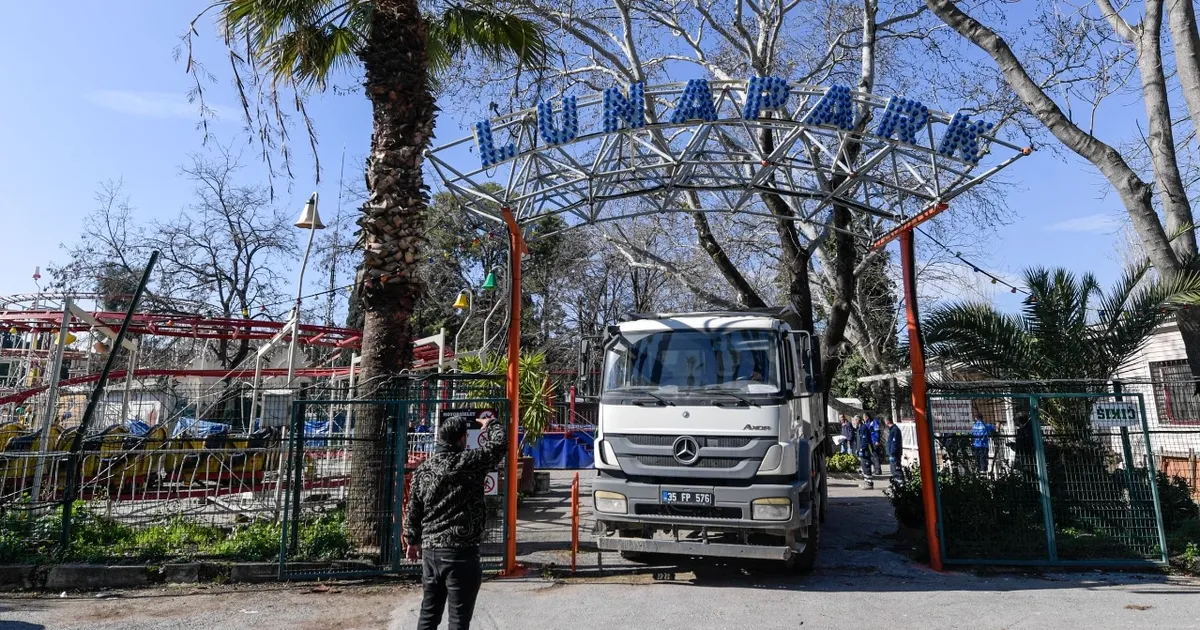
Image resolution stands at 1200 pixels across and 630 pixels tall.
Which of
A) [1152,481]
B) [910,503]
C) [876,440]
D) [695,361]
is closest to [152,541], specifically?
[695,361]

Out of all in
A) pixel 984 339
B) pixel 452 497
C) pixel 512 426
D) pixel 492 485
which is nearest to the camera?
pixel 452 497

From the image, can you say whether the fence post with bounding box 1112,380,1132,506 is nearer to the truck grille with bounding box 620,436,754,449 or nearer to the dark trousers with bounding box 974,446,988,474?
the dark trousers with bounding box 974,446,988,474

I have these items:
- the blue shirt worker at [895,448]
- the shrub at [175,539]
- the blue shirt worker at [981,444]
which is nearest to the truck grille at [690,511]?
the blue shirt worker at [981,444]

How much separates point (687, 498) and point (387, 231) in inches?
184

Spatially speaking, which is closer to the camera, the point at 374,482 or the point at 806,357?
the point at 374,482

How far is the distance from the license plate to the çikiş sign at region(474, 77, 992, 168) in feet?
13.9

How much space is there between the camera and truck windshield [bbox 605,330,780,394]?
7.83 meters

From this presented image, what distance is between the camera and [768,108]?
852 cm

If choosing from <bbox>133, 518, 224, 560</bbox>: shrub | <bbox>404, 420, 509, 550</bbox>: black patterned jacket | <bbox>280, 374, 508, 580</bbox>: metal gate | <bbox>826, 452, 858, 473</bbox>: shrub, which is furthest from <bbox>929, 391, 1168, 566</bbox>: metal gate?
<bbox>826, 452, 858, 473</bbox>: shrub

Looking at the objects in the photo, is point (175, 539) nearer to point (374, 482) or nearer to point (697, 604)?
point (374, 482)

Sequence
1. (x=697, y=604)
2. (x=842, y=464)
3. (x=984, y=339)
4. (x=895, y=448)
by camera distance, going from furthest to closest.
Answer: (x=842, y=464)
(x=895, y=448)
(x=984, y=339)
(x=697, y=604)

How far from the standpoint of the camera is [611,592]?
7418 millimetres

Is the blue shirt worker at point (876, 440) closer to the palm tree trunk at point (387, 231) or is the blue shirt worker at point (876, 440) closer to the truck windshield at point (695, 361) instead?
the truck windshield at point (695, 361)

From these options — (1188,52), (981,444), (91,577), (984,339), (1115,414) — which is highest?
(1188,52)
